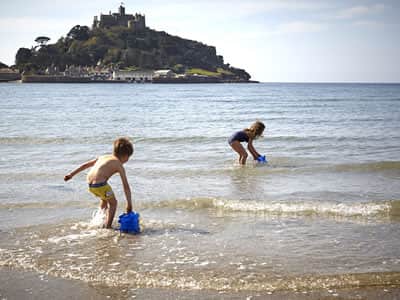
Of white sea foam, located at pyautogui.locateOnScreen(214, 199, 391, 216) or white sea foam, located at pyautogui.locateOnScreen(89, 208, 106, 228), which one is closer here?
white sea foam, located at pyautogui.locateOnScreen(89, 208, 106, 228)

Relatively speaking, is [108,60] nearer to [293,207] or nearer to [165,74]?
[165,74]

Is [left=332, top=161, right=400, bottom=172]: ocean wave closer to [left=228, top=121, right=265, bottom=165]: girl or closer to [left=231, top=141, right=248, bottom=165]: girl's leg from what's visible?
[left=228, top=121, right=265, bottom=165]: girl

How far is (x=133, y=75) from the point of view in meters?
171

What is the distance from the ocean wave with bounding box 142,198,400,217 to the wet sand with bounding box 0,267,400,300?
9.53ft

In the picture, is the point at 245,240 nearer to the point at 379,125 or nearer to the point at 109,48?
the point at 379,125

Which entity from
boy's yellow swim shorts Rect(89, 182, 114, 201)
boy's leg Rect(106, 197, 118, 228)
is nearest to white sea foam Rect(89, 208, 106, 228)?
boy's leg Rect(106, 197, 118, 228)

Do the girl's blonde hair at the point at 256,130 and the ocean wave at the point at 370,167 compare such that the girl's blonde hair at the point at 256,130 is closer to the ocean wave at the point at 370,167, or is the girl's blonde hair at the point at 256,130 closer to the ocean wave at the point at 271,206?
the ocean wave at the point at 370,167

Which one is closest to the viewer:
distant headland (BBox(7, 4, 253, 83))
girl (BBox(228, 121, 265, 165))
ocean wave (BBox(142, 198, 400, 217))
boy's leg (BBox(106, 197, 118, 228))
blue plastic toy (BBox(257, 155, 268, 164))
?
boy's leg (BBox(106, 197, 118, 228))

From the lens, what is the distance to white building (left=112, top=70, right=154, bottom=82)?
167 meters

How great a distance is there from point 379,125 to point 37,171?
58.0ft

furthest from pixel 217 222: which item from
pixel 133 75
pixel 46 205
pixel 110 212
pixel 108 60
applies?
pixel 108 60

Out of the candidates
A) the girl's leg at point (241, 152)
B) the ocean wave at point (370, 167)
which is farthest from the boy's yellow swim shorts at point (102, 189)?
the ocean wave at point (370, 167)

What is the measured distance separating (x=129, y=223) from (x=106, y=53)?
7335 inches

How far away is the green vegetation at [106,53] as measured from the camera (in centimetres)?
17400
